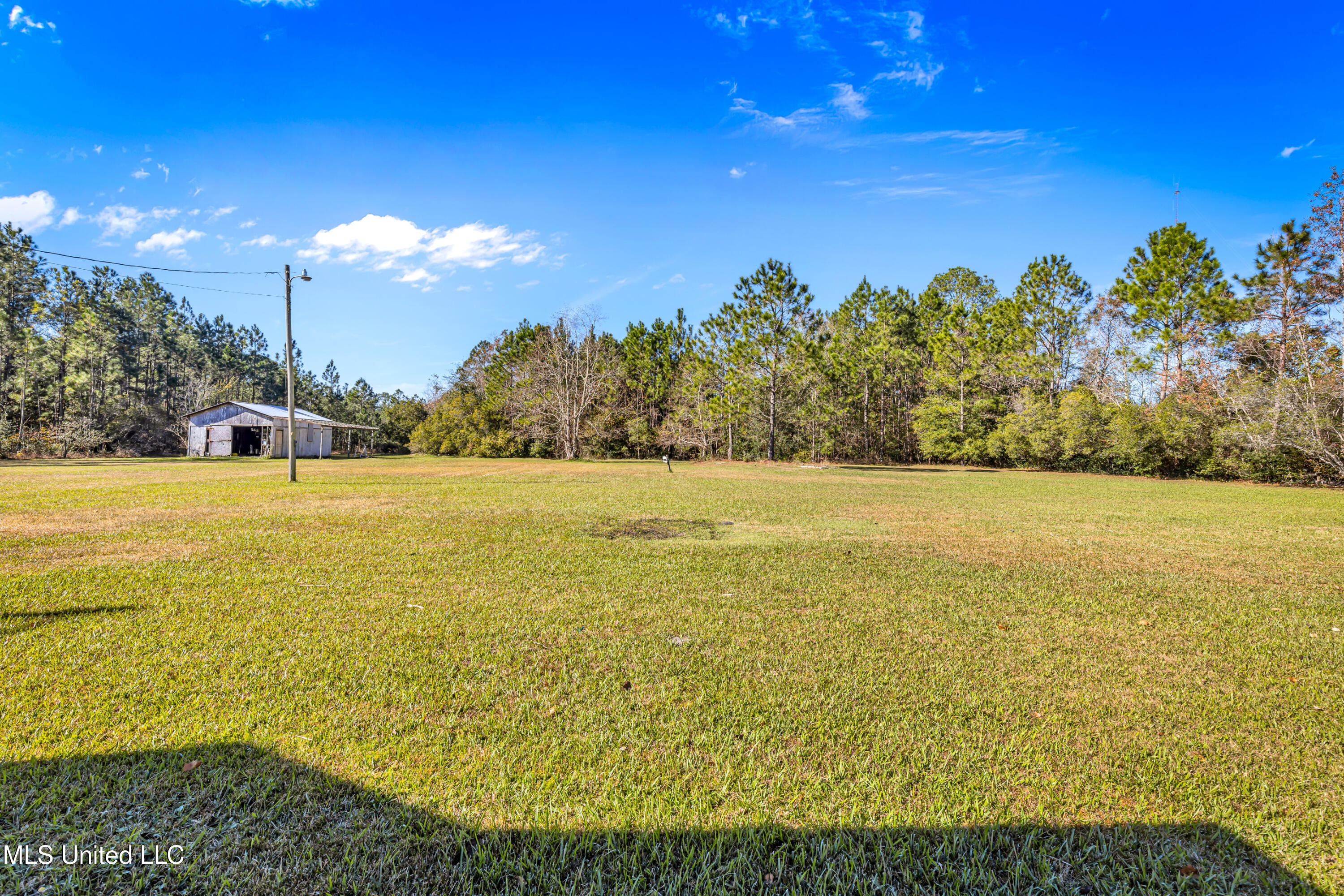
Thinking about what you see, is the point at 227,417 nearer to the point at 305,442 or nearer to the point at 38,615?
the point at 305,442

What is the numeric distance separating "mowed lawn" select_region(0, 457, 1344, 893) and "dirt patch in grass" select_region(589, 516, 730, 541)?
105 centimetres

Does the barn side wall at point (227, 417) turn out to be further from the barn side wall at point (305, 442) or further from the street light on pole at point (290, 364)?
the street light on pole at point (290, 364)

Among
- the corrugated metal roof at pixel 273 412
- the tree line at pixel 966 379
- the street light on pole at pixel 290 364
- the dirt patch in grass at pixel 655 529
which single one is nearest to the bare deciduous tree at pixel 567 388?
the tree line at pixel 966 379

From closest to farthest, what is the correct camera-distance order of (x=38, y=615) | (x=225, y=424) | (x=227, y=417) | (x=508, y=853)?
1. (x=508, y=853)
2. (x=38, y=615)
3. (x=225, y=424)
4. (x=227, y=417)

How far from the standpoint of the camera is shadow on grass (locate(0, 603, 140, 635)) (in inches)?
146

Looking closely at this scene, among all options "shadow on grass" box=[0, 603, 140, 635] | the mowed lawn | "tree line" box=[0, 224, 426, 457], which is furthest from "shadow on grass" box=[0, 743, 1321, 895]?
"tree line" box=[0, 224, 426, 457]

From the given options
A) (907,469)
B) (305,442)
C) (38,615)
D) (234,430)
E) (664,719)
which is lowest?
(907,469)

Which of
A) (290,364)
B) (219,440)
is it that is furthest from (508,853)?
(219,440)

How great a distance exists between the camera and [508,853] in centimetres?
182

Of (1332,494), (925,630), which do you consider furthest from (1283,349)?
(925,630)

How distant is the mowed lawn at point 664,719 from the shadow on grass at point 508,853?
0.03ft

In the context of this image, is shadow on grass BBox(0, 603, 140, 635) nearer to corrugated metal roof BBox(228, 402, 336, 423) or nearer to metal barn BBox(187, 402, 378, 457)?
corrugated metal roof BBox(228, 402, 336, 423)

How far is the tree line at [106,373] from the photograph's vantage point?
34.3 meters

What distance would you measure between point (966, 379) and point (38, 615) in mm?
36696
